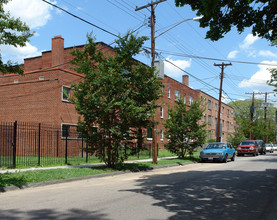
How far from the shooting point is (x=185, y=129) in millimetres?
Result: 23297

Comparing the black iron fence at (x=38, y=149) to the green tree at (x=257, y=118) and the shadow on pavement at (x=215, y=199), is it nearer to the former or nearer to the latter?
the shadow on pavement at (x=215, y=199)

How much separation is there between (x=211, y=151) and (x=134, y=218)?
17658 millimetres

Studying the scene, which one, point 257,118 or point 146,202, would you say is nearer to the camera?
point 146,202

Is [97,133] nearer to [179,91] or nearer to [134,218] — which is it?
[134,218]

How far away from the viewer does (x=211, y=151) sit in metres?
22.2

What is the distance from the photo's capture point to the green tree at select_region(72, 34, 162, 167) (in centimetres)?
1347

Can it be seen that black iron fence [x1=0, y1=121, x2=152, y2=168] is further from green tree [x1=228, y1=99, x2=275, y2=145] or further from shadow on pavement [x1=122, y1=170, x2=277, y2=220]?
green tree [x1=228, y1=99, x2=275, y2=145]

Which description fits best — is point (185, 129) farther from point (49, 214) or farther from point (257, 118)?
point (257, 118)

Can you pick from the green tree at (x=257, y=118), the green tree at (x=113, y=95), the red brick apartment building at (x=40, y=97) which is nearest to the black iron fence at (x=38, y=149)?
the green tree at (x=113, y=95)

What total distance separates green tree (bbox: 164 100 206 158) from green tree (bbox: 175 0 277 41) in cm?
1352

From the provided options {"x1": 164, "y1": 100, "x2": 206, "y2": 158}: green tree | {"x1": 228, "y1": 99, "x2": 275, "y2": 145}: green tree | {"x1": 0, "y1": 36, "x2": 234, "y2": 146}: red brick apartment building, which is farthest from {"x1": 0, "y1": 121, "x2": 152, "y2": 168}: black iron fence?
{"x1": 228, "y1": 99, "x2": 275, "y2": 145}: green tree

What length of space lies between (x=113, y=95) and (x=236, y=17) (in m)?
6.85

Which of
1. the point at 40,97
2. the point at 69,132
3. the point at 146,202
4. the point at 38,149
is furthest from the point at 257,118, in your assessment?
the point at 146,202

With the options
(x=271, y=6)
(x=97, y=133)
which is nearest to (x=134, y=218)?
(x=271, y=6)
